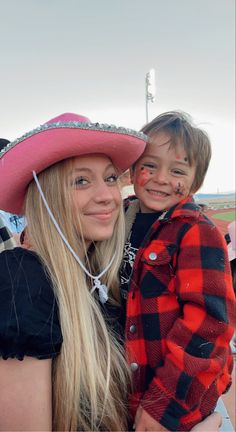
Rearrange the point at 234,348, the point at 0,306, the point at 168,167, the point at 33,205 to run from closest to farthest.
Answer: the point at 0,306 → the point at 33,205 → the point at 168,167 → the point at 234,348

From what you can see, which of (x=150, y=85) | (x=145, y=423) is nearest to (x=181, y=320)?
(x=145, y=423)

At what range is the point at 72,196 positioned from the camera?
1298mm

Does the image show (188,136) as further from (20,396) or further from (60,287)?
(20,396)

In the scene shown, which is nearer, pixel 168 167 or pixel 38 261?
pixel 38 261

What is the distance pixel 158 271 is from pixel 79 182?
56 centimetres

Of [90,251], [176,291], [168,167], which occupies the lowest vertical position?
[176,291]

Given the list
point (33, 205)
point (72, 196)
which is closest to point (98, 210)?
point (72, 196)

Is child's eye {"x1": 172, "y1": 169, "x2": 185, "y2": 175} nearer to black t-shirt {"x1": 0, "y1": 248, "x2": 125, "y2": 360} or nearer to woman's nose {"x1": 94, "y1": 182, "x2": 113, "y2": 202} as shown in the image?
woman's nose {"x1": 94, "y1": 182, "x2": 113, "y2": 202}

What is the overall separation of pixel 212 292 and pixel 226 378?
0.52m

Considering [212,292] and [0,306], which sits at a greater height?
[0,306]

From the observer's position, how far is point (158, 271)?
4.90ft

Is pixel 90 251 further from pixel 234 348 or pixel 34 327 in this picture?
pixel 234 348

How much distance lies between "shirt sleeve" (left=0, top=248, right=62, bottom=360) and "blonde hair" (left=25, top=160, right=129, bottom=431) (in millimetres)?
47

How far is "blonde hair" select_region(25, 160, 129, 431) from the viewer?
1.15 m
